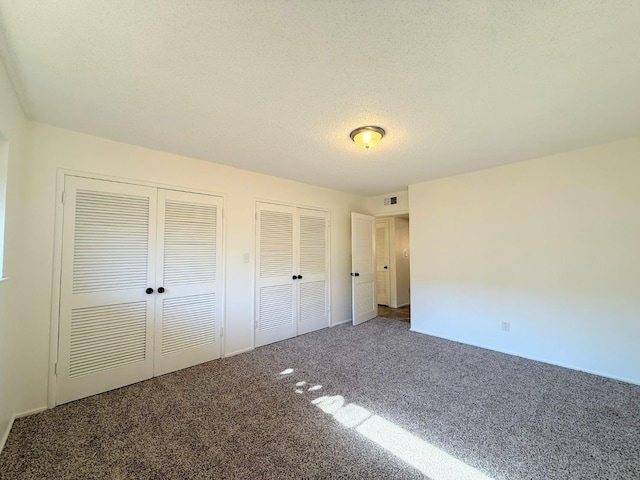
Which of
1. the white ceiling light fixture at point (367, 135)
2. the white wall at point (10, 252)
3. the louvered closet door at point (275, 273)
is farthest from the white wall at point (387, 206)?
the white wall at point (10, 252)

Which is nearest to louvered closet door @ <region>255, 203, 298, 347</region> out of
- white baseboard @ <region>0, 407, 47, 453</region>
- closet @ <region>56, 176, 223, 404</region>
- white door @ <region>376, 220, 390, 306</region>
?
closet @ <region>56, 176, 223, 404</region>

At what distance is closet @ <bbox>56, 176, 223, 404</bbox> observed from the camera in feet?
7.55

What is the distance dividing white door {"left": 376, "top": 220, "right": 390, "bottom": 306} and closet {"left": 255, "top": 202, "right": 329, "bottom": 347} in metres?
2.29

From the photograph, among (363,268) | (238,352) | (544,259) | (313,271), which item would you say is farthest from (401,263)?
(238,352)

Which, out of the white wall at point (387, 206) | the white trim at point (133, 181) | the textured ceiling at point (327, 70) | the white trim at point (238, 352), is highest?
the textured ceiling at point (327, 70)

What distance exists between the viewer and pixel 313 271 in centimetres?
424

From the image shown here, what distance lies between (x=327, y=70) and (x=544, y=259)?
10.8ft

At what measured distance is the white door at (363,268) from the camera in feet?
15.1

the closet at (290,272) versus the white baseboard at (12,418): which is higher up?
the closet at (290,272)

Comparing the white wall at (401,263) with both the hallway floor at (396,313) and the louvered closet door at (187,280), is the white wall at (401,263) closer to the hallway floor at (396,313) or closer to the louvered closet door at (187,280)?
the hallway floor at (396,313)

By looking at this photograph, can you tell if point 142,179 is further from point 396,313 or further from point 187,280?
point 396,313

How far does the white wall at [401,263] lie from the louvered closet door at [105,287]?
16.3 feet

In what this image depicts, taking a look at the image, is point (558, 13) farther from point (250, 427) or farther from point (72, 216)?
point (72, 216)

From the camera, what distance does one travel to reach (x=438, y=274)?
4000 mm
